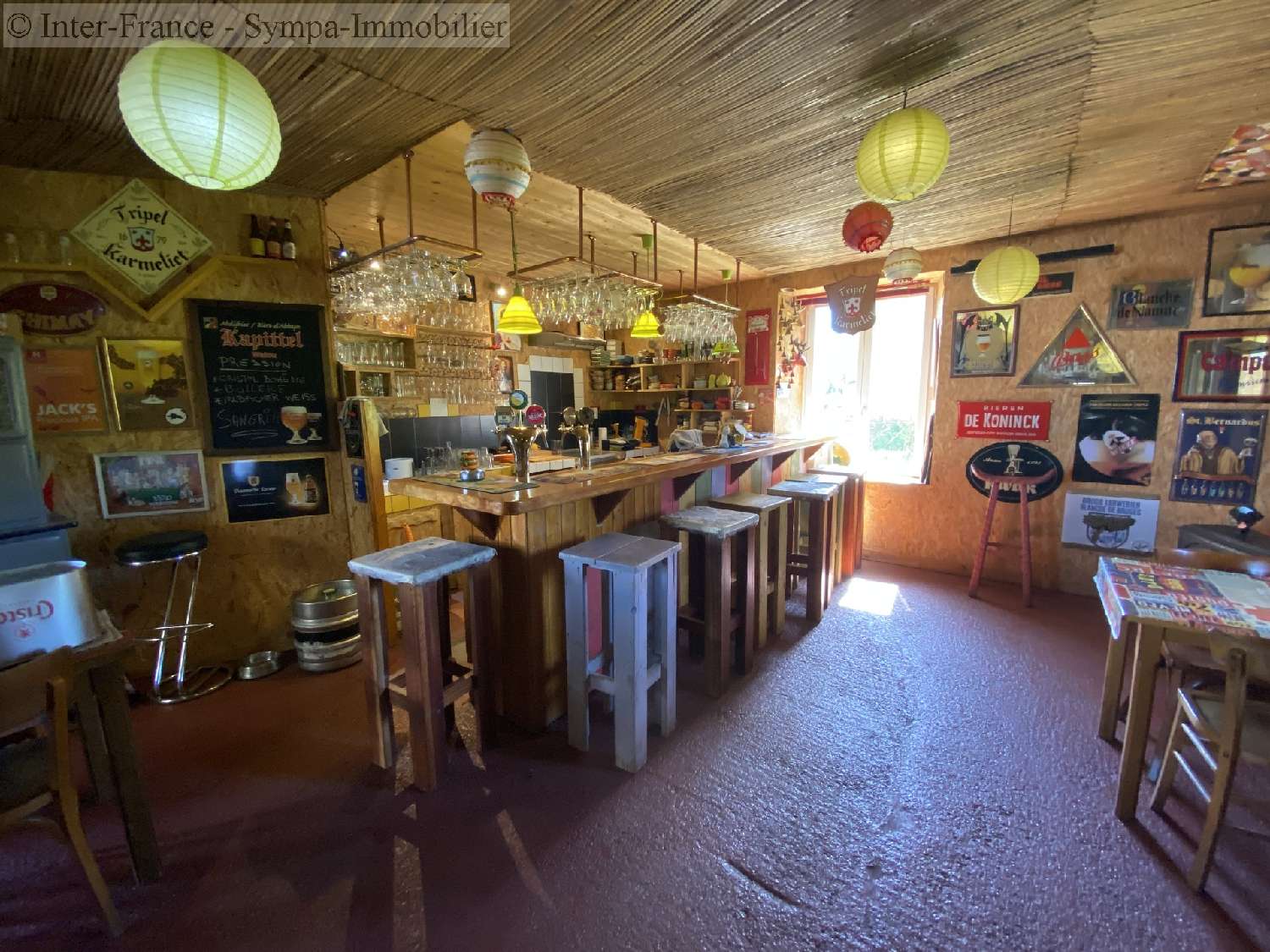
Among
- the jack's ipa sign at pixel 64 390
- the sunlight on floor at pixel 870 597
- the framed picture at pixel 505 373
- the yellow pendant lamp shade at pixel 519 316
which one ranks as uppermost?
the yellow pendant lamp shade at pixel 519 316

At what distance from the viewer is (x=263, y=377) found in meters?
3.03

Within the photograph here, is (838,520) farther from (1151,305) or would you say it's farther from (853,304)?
(1151,305)

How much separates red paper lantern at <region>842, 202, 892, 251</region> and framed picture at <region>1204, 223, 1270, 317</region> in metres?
2.81

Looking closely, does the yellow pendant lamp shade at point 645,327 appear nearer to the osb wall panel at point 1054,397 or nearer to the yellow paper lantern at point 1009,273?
the osb wall panel at point 1054,397

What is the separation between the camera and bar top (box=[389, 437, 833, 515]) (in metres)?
2.06

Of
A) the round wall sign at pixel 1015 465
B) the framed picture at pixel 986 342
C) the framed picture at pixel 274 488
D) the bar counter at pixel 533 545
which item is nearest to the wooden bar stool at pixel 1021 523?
the round wall sign at pixel 1015 465

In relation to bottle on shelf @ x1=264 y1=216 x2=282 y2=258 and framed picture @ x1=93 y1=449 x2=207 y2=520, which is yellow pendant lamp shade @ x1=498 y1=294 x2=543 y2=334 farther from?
framed picture @ x1=93 y1=449 x2=207 y2=520

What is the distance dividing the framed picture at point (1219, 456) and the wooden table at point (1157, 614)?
2.29 metres

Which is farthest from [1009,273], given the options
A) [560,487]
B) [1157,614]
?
[560,487]

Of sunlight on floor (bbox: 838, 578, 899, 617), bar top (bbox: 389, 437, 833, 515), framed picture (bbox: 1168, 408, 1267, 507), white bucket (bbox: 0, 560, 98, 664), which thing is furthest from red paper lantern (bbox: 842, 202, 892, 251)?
white bucket (bbox: 0, 560, 98, 664)

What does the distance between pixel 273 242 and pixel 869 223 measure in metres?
3.28

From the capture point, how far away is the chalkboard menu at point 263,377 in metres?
2.90

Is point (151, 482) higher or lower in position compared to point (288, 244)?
lower

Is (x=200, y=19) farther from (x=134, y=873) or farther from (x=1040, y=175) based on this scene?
(x=1040, y=175)
